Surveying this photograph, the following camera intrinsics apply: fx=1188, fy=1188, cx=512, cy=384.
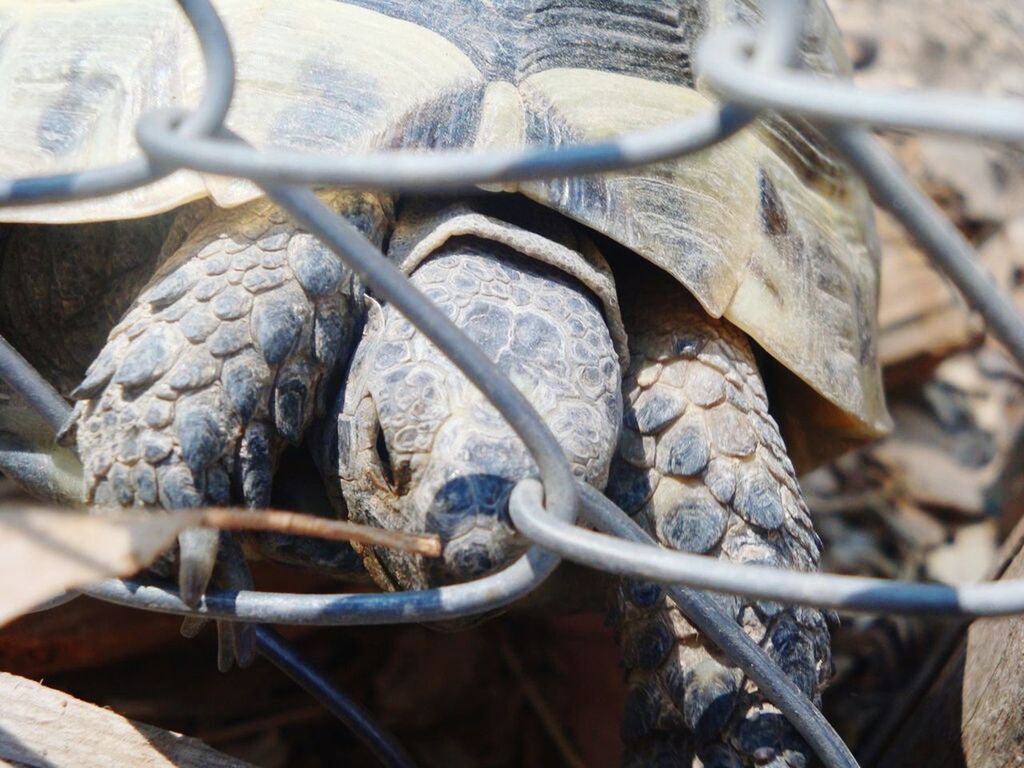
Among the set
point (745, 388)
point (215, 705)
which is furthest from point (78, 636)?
point (745, 388)

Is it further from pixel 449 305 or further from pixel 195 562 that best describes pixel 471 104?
pixel 195 562

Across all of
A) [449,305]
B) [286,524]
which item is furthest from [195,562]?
[449,305]

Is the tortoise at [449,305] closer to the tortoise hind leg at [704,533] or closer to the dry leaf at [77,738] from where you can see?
the tortoise hind leg at [704,533]

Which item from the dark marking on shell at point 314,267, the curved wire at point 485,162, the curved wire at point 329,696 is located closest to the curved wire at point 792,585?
the curved wire at point 485,162

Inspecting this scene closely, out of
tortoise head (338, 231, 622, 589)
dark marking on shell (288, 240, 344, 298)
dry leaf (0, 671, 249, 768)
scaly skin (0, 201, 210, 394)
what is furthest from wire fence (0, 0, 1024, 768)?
scaly skin (0, 201, 210, 394)

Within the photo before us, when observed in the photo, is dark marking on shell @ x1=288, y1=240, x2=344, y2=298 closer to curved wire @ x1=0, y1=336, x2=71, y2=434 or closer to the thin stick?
curved wire @ x1=0, y1=336, x2=71, y2=434
